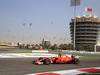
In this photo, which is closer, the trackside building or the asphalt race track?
the asphalt race track

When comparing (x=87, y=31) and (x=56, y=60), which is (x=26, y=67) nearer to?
(x=56, y=60)

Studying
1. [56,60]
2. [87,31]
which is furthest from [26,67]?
[87,31]

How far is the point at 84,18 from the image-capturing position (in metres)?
96.1

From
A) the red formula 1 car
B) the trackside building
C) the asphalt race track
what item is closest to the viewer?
the asphalt race track

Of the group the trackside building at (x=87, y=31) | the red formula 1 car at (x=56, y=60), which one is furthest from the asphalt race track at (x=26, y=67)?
the trackside building at (x=87, y=31)

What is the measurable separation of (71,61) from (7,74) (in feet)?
27.1

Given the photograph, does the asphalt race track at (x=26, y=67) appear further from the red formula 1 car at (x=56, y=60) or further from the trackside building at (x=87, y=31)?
the trackside building at (x=87, y=31)

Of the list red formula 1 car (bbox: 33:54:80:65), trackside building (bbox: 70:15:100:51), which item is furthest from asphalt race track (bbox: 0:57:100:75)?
trackside building (bbox: 70:15:100:51)

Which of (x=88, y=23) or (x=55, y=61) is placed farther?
(x=88, y=23)

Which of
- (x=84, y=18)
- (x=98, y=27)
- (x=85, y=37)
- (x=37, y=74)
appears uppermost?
(x=84, y=18)

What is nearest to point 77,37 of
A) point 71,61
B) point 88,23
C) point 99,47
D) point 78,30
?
point 78,30

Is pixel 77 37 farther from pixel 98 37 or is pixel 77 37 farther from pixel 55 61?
pixel 55 61

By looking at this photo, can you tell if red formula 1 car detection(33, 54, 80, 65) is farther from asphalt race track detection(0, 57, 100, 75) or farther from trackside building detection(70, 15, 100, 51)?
trackside building detection(70, 15, 100, 51)

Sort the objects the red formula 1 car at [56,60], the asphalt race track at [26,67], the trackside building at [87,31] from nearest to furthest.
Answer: the asphalt race track at [26,67] < the red formula 1 car at [56,60] < the trackside building at [87,31]
